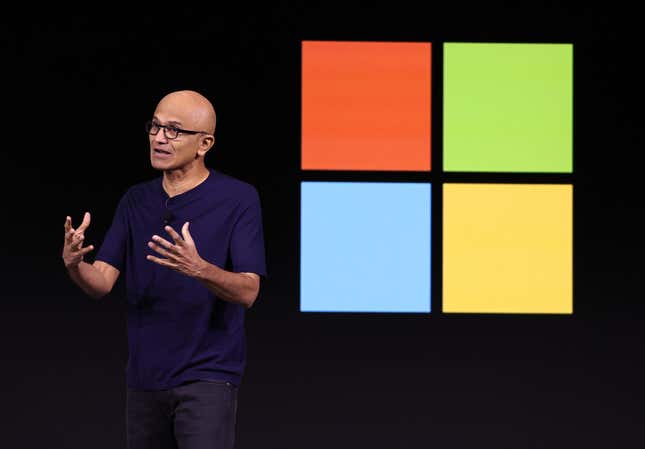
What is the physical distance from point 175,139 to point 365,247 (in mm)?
1703

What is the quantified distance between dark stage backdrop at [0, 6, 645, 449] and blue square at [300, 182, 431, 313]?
55 millimetres

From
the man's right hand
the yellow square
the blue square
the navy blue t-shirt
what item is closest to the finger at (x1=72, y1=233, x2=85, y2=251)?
the man's right hand

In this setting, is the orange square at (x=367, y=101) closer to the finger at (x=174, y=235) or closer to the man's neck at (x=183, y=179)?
the man's neck at (x=183, y=179)

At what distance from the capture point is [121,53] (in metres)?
3.93

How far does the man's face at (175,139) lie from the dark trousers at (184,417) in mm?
528

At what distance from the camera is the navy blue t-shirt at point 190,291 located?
7.47 feet

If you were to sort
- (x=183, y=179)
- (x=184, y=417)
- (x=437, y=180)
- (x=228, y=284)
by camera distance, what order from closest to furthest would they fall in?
(x=228, y=284) < (x=184, y=417) < (x=183, y=179) < (x=437, y=180)

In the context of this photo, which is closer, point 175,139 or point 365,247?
point 175,139

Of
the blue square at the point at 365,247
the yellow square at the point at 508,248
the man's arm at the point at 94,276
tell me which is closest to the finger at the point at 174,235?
the man's arm at the point at 94,276

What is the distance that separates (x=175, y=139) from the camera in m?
2.34

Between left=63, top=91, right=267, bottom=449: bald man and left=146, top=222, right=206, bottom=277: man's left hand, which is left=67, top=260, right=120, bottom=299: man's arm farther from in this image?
left=146, top=222, right=206, bottom=277: man's left hand

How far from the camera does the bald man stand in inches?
89.2

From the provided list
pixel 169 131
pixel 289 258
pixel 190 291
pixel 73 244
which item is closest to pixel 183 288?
pixel 190 291

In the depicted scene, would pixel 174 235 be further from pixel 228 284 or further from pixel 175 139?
pixel 175 139
